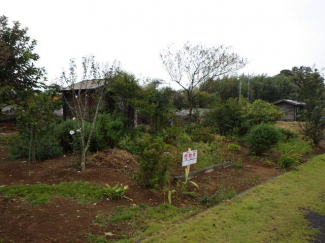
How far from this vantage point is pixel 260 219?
159 inches

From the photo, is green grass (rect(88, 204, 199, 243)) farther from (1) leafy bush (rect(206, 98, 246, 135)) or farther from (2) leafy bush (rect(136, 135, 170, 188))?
(1) leafy bush (rect(206, 98, 246, 135))

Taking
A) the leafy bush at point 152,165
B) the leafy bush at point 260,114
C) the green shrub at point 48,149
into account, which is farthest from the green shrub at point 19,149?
the leafy bush at point 260,114

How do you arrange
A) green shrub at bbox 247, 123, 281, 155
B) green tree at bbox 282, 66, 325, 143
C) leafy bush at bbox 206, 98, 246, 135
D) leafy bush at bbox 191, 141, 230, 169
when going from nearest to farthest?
leafy bush at bbox 191, 141, 230, 169
green shrub at bbox 247, 123, 281, 155
green tree at bbox 282, 66, 325, 143
leafy bush at bbox 206, 98, 246, 135

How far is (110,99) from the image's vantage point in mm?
12109

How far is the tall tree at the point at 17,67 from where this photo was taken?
5.86 meters

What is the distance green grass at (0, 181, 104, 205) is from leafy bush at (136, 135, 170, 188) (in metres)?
0.85

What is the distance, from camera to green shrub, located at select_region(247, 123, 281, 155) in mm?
8469

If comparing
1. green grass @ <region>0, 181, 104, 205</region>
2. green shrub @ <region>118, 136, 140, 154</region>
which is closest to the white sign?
green grass @ <region>0, 181, 104, 205</region>

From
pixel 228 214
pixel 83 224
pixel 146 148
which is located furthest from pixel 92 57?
pixel 228 214

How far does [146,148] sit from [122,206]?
1.13 m

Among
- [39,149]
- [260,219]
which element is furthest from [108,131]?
[260,219]

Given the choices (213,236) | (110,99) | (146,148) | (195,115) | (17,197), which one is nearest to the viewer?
(213,236)

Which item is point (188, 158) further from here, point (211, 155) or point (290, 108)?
point (290, 108)

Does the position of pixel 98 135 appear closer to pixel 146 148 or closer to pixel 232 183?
pixel 146 148
